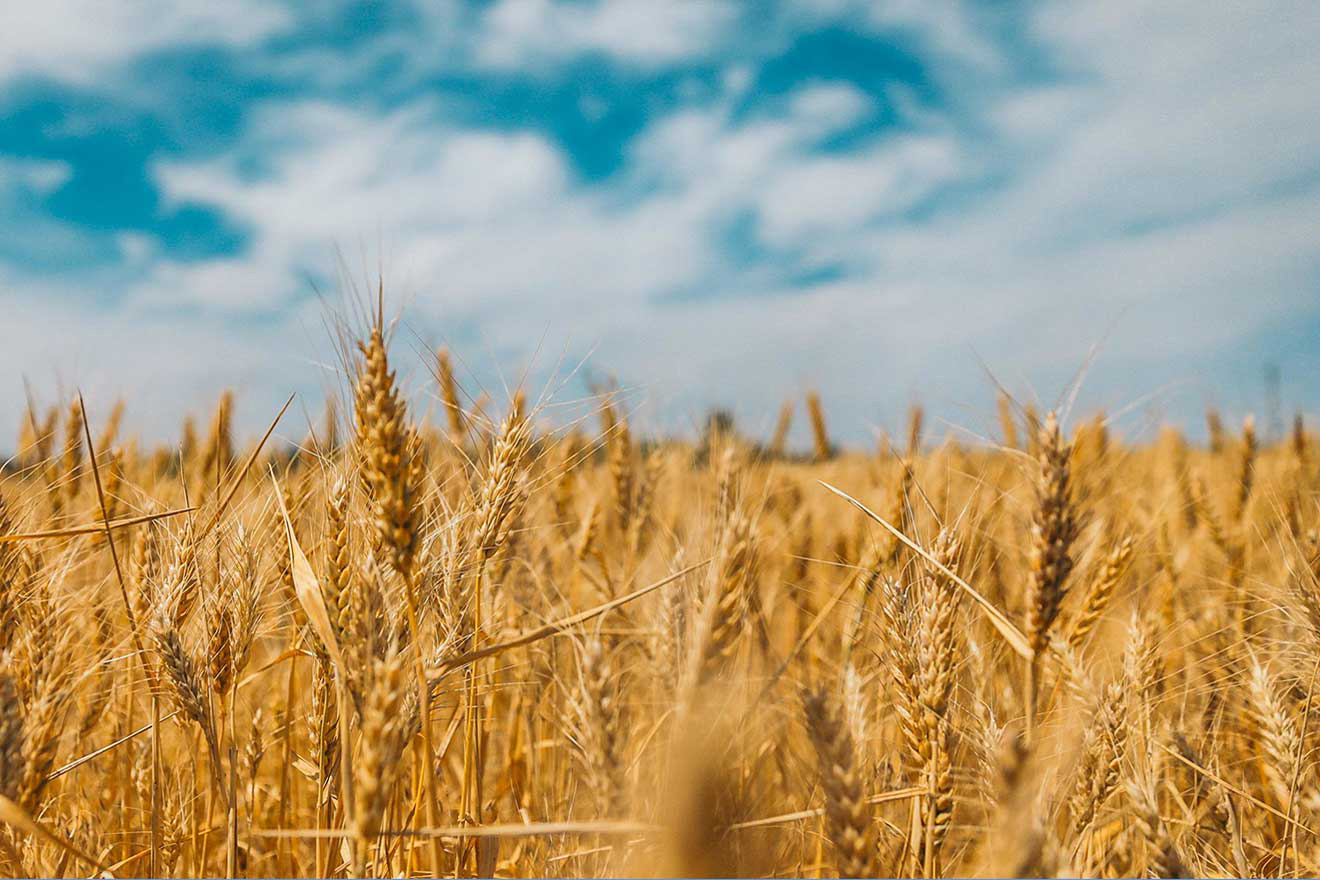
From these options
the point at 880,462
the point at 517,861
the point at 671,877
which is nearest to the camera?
the point at 671,877

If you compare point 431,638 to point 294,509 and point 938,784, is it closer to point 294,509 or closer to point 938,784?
point 294,509

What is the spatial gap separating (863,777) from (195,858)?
1.51m

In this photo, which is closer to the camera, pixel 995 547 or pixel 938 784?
pixel 938 784

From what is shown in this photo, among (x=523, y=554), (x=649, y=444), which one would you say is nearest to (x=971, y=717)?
(x=523, y=554)

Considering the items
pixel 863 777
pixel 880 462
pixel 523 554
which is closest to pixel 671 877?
pixel 863 777

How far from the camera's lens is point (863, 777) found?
1792 millimetres

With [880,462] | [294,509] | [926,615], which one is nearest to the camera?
[926,615]

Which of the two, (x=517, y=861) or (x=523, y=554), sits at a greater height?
(x=523, y=554)

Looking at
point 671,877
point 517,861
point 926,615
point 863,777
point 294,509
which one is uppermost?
point 294,509

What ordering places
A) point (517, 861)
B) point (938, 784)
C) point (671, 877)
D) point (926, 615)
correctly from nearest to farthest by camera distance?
point (671, 877), point (938, 784), point (926, 615), point (517, 861)

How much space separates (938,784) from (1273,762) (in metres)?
1.37

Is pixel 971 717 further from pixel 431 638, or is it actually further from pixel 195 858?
pixel 195 858

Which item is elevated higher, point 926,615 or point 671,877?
point 926,615

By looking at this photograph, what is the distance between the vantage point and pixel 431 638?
2.02m
